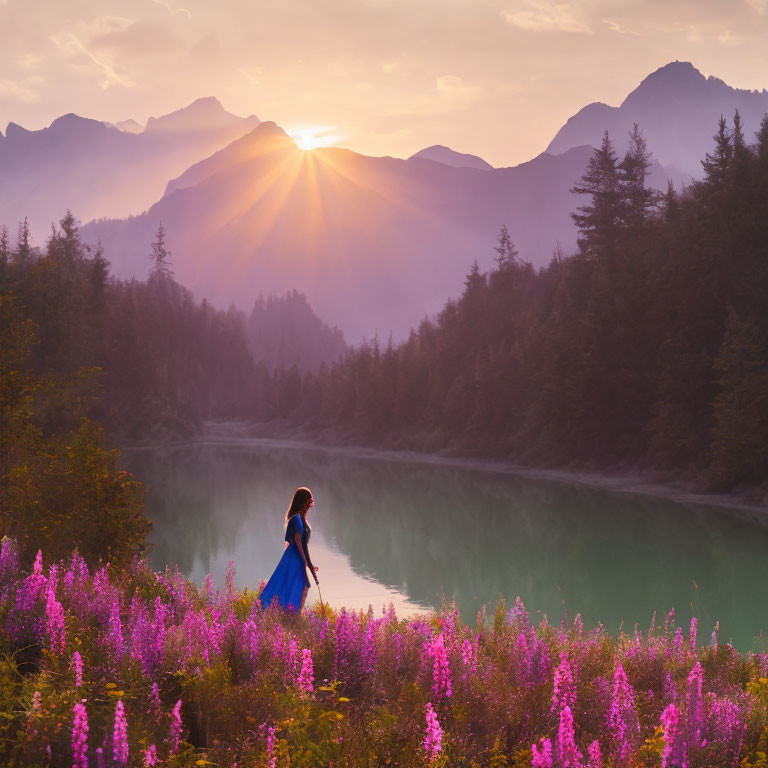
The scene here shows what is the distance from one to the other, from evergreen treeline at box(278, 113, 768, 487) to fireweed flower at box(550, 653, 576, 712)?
35399 millimetres

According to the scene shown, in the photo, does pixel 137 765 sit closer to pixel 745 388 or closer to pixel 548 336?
pixel 745 388

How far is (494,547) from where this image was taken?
99.5 feet

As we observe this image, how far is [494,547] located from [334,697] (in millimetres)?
23932

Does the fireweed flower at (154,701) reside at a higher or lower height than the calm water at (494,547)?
higher

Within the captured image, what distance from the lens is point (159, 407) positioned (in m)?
101

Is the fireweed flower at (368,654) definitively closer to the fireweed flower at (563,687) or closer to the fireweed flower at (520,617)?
the fireweed flower at (563,687)

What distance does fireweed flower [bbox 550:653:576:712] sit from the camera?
5625 mm

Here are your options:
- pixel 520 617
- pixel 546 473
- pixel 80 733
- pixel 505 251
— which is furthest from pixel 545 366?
pixel 80 733

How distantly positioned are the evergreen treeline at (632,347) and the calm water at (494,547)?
5569mm

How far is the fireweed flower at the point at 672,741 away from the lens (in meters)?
4.37

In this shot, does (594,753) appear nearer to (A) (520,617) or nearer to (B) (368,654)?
(B) (368,654)

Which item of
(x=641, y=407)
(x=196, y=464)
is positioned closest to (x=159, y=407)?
(x=196, y=464)

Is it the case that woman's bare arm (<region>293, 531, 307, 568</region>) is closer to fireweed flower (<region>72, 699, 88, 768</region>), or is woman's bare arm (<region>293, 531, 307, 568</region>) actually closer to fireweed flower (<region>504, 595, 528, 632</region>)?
fireweed flower (<region>504, 595, 528, 632</region>)

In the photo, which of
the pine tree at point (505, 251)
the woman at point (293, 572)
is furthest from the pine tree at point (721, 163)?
the woman at point (293, 572)
